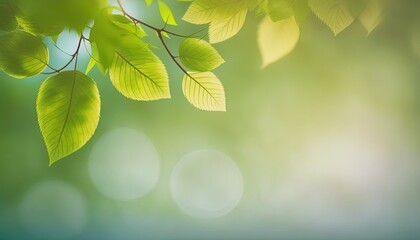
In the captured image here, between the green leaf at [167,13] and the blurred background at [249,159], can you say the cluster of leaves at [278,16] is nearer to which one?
the green leaf at [167,13]

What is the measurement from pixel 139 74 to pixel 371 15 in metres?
0.13

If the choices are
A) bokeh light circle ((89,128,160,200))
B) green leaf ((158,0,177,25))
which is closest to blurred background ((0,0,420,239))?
bokeh light circle ((89,128,160,200))

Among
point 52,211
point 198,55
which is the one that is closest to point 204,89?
point 198,55

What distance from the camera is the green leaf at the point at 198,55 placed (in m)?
0.26

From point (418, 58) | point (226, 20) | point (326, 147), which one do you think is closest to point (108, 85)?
point (326, 147)

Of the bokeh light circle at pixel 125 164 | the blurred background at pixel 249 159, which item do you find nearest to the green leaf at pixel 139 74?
the blurred background at pixel 249 159

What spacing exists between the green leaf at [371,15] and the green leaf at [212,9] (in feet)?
0.21

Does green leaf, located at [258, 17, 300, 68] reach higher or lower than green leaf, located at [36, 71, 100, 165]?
higher

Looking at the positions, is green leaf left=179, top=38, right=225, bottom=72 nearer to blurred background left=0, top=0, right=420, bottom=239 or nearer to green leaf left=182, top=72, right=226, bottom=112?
green leaf left=182, top=72, right=226, bottom=112

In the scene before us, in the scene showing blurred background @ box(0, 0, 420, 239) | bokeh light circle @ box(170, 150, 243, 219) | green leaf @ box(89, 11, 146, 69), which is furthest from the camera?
bokeh light circle @ box(170, 150, 243, 219)

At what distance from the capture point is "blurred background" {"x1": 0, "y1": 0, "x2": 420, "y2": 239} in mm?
4227

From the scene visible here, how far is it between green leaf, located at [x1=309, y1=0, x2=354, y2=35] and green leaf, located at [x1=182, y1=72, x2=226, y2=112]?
67 mm

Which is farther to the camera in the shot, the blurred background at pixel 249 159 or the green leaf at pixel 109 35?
the blurred background at pixel 249 159

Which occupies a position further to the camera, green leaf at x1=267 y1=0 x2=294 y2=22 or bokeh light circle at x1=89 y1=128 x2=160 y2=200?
bokeh light circle at x1=89 y1=128 x2=160 y2=200
